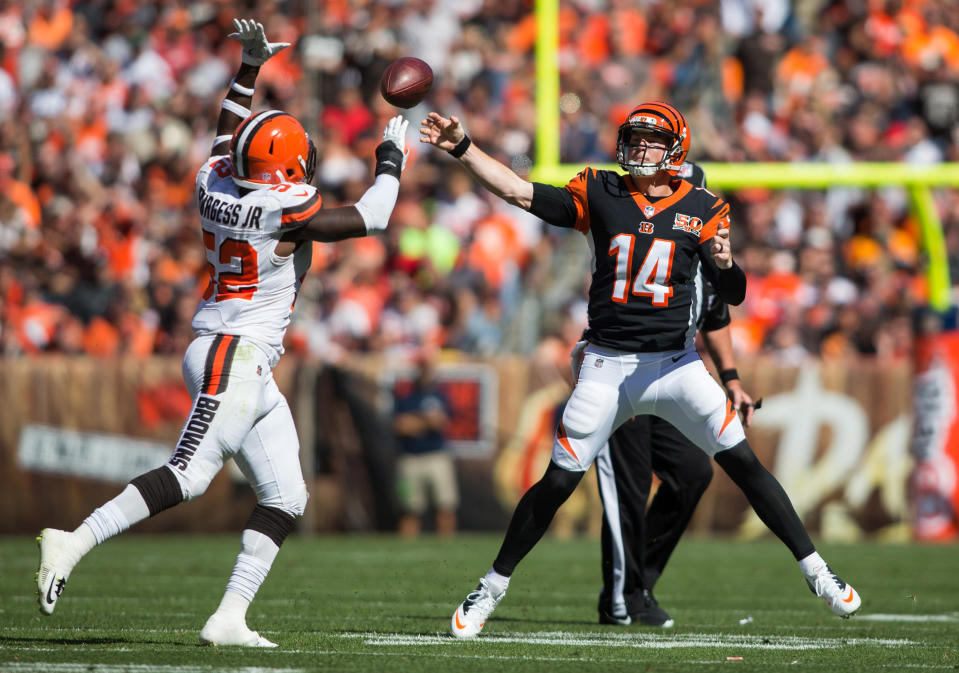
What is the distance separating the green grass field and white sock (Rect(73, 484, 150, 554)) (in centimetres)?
38

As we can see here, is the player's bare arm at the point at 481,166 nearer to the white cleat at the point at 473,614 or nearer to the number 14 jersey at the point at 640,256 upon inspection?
the number 14 jersey at the point at 640,256

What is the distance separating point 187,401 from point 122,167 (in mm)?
4148

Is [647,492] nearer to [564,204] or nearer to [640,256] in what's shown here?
[640,256]

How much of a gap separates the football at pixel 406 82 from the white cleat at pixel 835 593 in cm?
237

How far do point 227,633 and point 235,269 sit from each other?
124 cm

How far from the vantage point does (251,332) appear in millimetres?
5020

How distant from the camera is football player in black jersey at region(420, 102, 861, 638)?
5391 millimetres

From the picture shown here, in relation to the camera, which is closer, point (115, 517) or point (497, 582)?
point (115, 517)

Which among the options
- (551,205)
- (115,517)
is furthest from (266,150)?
(115,517)

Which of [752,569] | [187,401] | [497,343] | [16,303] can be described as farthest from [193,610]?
[16,303]

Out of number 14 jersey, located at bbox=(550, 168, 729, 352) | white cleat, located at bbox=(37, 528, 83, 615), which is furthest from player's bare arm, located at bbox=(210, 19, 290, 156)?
white cleat, located at bbox=(37, 528, 83, 615)

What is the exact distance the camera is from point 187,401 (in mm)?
11492

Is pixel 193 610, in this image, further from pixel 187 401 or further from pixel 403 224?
pixel 403 224

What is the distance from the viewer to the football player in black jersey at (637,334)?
5.39m
